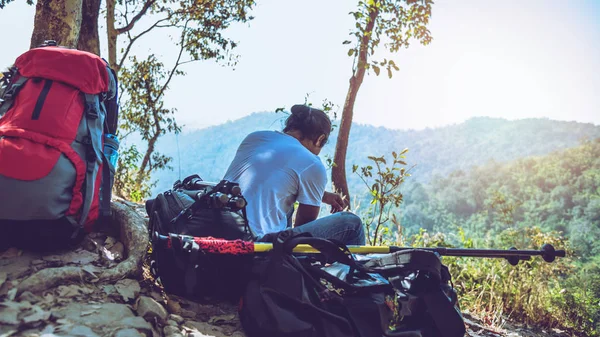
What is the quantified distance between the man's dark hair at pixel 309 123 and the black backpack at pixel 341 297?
1.09 meters

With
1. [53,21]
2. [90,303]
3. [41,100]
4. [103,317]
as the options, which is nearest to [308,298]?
[103,317]

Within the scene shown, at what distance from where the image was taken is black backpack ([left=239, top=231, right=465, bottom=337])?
179cm

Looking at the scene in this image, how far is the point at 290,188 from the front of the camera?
8.52 ft

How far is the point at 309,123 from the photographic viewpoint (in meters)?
2.95

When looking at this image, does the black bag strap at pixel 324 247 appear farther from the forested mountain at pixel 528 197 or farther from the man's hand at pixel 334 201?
the forested mountain at pixel 528 197

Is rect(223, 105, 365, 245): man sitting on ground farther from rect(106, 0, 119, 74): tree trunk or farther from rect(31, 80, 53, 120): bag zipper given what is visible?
rect(106, 0, 119, 74): tree trunk

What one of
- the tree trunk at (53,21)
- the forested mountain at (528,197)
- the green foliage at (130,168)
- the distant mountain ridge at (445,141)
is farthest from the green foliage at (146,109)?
the distant mountain ridge at (445,141)

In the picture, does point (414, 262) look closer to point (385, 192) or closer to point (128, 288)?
point (128, 288)

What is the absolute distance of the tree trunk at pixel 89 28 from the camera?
13.4ft

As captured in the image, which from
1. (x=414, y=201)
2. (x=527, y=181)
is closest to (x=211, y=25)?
(x=527, y=181)

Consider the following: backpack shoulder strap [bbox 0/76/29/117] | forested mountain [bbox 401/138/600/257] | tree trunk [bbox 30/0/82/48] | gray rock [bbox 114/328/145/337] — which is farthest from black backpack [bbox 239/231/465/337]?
forested mountain [bbox 401/138/600/257]

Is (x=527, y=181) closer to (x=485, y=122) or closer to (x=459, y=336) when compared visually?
(x=459, y=336)

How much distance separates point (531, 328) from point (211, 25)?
849 centimetres

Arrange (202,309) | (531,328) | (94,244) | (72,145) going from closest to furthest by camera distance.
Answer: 1. (72,145)
2. (202,309)
3. (94,244)
4. (531,328)
